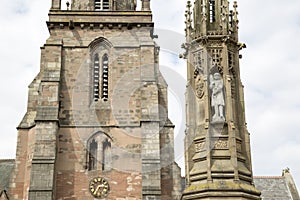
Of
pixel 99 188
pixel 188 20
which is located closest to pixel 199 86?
pixel 188 20

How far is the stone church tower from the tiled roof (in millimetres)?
3798

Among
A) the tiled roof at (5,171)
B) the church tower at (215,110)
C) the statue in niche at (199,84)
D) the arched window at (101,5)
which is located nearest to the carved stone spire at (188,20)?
the church tower at (215,110)

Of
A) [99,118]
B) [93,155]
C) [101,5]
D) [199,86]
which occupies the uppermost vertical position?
[101,5]

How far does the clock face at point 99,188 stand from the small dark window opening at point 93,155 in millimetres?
788

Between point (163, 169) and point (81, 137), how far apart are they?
445 cm

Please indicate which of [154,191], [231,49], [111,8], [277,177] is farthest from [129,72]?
[231,49]

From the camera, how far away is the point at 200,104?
36.1ft

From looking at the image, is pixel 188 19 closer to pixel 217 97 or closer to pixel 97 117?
pixel 217 97

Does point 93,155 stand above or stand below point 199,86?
above

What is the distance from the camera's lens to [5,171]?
33.6 m

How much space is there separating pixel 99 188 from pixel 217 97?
16425mm

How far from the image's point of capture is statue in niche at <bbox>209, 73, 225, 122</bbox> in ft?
35.1

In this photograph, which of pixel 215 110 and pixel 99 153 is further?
pixel 99 153

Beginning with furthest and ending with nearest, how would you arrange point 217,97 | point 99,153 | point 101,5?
1. point 101,5
2. point 99,153
3. point 217,97
